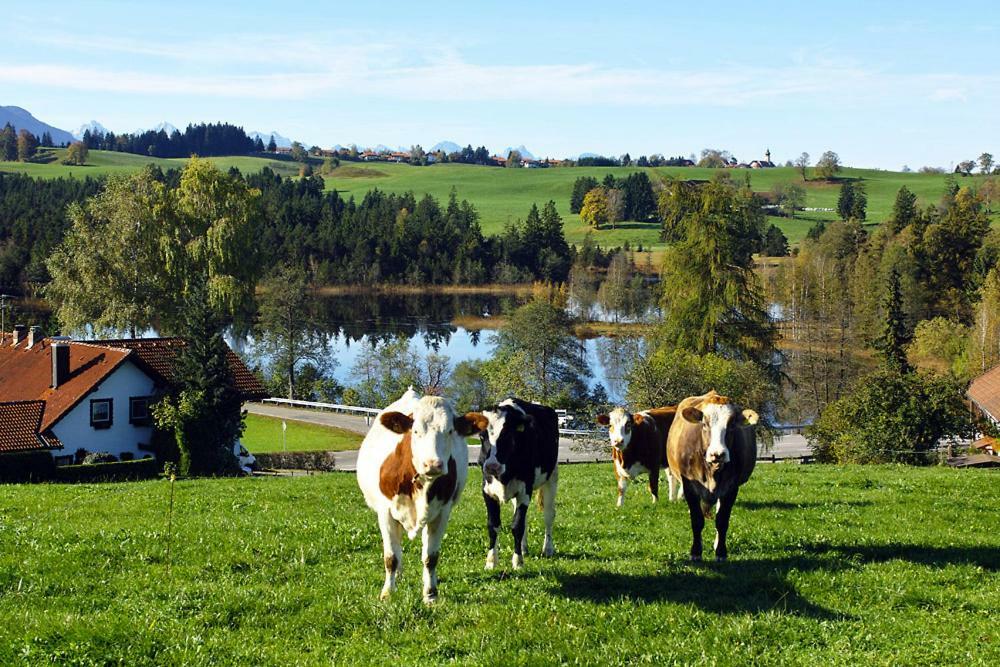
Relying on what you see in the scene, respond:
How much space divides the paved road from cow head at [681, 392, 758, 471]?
3387 cm

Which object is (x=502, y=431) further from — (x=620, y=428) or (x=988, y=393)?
(x=988, y=393)

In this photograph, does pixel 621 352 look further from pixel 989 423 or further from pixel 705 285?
pixel 989 423

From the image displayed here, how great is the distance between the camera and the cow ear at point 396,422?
10531 mm

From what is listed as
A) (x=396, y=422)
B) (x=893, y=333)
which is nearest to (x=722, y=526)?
(x=396, y=422)

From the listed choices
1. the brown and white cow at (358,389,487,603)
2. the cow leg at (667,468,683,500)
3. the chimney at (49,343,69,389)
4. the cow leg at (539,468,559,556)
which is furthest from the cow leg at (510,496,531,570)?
the chimney at (49,343,69,389)

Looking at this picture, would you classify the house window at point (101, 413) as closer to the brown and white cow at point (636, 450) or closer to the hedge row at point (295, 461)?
the hedge row at point (295, 461)

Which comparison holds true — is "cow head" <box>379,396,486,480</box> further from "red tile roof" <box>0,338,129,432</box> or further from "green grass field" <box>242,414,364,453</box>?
"green grass field" <box>242,414,364,453</box>

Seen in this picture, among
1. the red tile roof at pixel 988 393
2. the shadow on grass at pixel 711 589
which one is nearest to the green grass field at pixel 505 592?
the shadow on grass at pixel 711 589

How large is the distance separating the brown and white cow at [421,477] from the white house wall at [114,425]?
39.4 metres

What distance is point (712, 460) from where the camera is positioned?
39.8ft

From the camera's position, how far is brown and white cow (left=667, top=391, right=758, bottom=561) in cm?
1234

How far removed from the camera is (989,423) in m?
47.5

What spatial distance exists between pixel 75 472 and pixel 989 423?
42025 millimetres

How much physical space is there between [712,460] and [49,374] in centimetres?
4517
